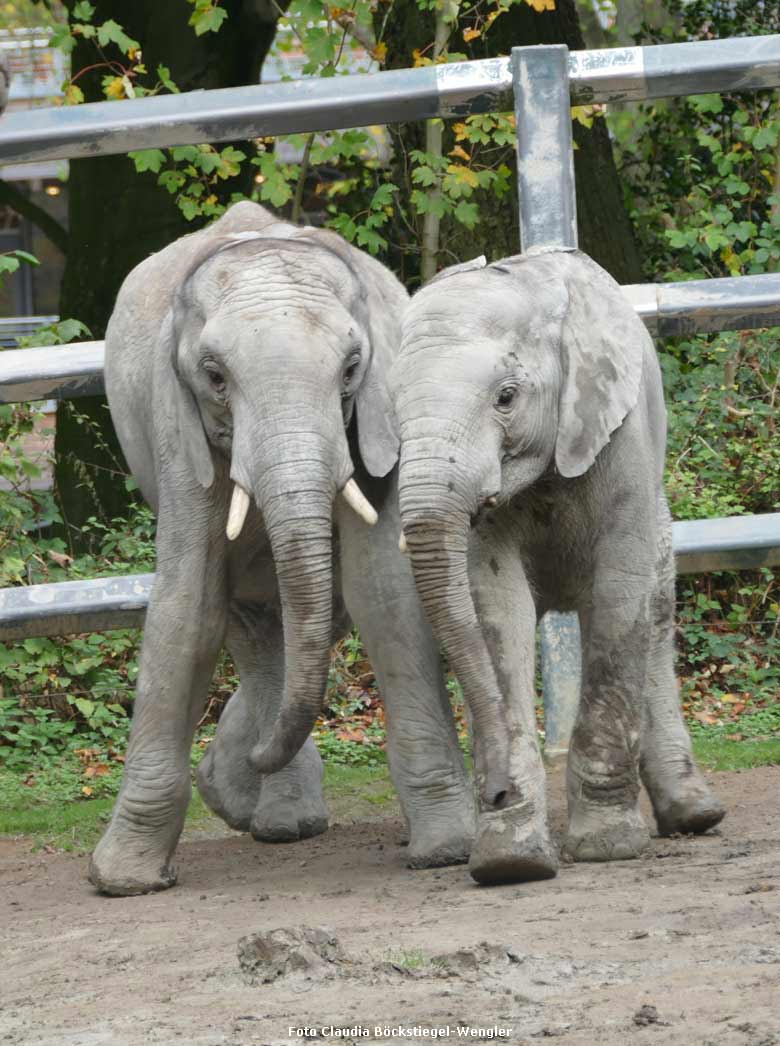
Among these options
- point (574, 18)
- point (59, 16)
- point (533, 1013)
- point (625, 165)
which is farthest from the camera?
point (59, 16)

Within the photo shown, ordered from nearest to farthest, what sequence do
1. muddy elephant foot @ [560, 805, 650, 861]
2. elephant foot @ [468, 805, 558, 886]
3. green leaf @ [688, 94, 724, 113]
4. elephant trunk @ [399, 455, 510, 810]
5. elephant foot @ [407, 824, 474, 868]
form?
1. elephant trunk @ [399, 455, 510, 810]
2. elephant foot @ [468, 805, 558, 886]
3. muddy elephant foot @ [560, 805, 650, 861]
4. elephant foot @ [407, 824, 474, 868]
5. green leaf @ [688, 94, 724, 113]

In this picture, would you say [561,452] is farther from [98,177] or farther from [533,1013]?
[98,177]

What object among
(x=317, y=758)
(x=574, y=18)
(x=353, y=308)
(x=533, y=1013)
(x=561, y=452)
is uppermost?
(x=574, y=18)

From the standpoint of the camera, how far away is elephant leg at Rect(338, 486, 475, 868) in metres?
5.90

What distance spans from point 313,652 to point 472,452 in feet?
2.44

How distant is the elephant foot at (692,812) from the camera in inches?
242

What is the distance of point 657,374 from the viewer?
6172 mm

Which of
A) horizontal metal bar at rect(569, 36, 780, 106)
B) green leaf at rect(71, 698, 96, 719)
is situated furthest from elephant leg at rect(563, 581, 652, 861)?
green leaf at rect(71, 698, 96, 719)

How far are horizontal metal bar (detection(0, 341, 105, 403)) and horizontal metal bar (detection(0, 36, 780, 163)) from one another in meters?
0.75

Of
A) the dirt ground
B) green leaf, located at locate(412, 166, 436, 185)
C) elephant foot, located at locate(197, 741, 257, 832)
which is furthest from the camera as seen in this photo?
green leaf, located at locate(412, 166, 436, 185)

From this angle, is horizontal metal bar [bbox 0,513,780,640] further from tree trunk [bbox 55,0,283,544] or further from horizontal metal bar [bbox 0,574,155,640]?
tree trunk [bbox 55,0,283,544]

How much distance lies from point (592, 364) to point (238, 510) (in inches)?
42.6

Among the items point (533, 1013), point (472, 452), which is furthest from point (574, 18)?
point (533, 1013)

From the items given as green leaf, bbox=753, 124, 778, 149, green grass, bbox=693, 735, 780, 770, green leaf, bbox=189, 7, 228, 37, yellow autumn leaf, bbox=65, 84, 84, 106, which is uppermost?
green leaf, bbox=189, 7, 228, 37
